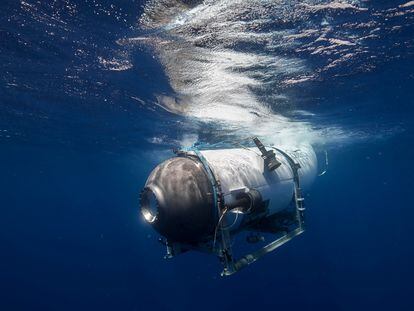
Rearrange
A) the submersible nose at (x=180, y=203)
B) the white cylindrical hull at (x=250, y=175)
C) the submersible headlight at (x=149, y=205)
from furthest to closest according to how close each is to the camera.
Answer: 1. the white cylindrical hull at (x=250, y=175)
2. the submersible headlight at (x=149, y=205)
3. the submersible nose at (x=180, y=203)

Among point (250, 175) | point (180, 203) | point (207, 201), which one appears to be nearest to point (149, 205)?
point (180, 203)

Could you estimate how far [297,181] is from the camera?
7.62 meters

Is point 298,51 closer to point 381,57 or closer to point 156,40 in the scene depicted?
point 381,57

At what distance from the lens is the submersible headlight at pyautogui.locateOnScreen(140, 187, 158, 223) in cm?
523

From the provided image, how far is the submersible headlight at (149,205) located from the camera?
5.23 m

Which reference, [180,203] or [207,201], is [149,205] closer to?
[180,203]

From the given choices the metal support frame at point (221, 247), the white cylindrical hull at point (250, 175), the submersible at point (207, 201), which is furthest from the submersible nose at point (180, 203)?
the white cylindrical hull at point (250, 175)

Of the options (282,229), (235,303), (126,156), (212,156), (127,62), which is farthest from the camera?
(126,156)

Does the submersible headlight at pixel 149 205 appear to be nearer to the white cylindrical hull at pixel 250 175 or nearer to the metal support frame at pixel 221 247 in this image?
the metal support frame at pixel 221 247

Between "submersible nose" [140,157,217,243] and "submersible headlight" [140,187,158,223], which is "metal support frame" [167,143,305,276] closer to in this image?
"submersible nose" [140,157,217,243]

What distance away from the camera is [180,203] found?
5023 millimetres

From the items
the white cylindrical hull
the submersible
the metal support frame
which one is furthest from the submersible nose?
the white cylindrical hull

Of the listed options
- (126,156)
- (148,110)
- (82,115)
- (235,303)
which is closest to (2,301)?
(126,156)

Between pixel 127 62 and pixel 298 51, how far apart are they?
17.1 feet
